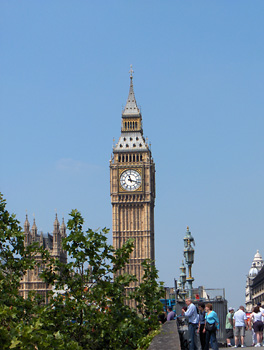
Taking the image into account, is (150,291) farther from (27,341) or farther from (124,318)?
(27,341)

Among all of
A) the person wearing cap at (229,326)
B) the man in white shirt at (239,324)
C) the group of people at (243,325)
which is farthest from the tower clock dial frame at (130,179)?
the man in white shirt at (239,324)

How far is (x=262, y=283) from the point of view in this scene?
456 ft

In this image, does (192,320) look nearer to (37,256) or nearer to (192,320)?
(192,320)

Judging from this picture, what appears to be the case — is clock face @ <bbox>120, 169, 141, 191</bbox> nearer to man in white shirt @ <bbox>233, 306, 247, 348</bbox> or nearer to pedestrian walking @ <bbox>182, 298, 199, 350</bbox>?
man in white shirt @ <bbox>233, 306, 247, 348</bbox>

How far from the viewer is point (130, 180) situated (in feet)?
361

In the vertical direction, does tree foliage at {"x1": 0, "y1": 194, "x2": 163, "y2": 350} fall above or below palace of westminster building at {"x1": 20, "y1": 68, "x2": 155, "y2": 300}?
below

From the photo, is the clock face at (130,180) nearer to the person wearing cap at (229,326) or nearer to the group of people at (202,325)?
the person wearing cap at (229,326)

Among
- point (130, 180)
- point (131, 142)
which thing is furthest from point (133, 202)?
point (131, 142)

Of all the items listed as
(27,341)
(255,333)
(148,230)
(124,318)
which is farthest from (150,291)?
(148,230)

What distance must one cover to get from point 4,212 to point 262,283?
418 ft

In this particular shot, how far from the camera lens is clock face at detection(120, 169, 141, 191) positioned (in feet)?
360

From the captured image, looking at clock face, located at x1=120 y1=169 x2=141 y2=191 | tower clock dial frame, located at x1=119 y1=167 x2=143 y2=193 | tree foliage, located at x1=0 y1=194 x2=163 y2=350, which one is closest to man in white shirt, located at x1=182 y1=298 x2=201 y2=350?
tree foliage, located at x1=0 y1=194 x2=163 y2=350

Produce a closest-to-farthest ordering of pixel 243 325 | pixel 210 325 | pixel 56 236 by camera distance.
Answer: pixel 210 325 → pixel 243 325 → pixel 56 236

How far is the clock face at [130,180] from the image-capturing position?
110 m
